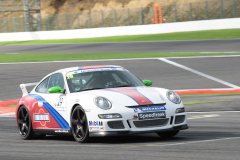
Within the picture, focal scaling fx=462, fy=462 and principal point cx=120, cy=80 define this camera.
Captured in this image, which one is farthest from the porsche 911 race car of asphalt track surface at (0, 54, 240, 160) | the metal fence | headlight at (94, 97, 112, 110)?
the metal fence

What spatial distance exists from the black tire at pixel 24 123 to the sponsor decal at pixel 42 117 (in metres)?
0.20

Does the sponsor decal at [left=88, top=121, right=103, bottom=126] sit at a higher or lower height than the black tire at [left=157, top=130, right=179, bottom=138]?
higher

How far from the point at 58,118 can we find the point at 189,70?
39.5ft

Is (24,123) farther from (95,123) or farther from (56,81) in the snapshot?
(95,123)

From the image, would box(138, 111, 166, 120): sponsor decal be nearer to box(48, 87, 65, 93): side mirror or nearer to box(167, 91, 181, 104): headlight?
box(167, 91, 181, 104): headlight

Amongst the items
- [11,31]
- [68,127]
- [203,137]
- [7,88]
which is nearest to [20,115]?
[68,127]

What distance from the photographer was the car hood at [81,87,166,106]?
7105 millimetres

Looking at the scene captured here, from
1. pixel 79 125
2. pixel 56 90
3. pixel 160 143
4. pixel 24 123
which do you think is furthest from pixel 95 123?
pixel 24 123

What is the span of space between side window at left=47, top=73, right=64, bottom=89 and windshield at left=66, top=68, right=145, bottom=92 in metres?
0.20

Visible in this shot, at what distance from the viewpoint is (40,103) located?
833 cm

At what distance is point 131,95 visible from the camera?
7.29m

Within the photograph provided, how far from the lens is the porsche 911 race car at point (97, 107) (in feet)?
23.0

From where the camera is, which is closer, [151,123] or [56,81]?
[151,123]

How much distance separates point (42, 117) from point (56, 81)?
2.32ft
